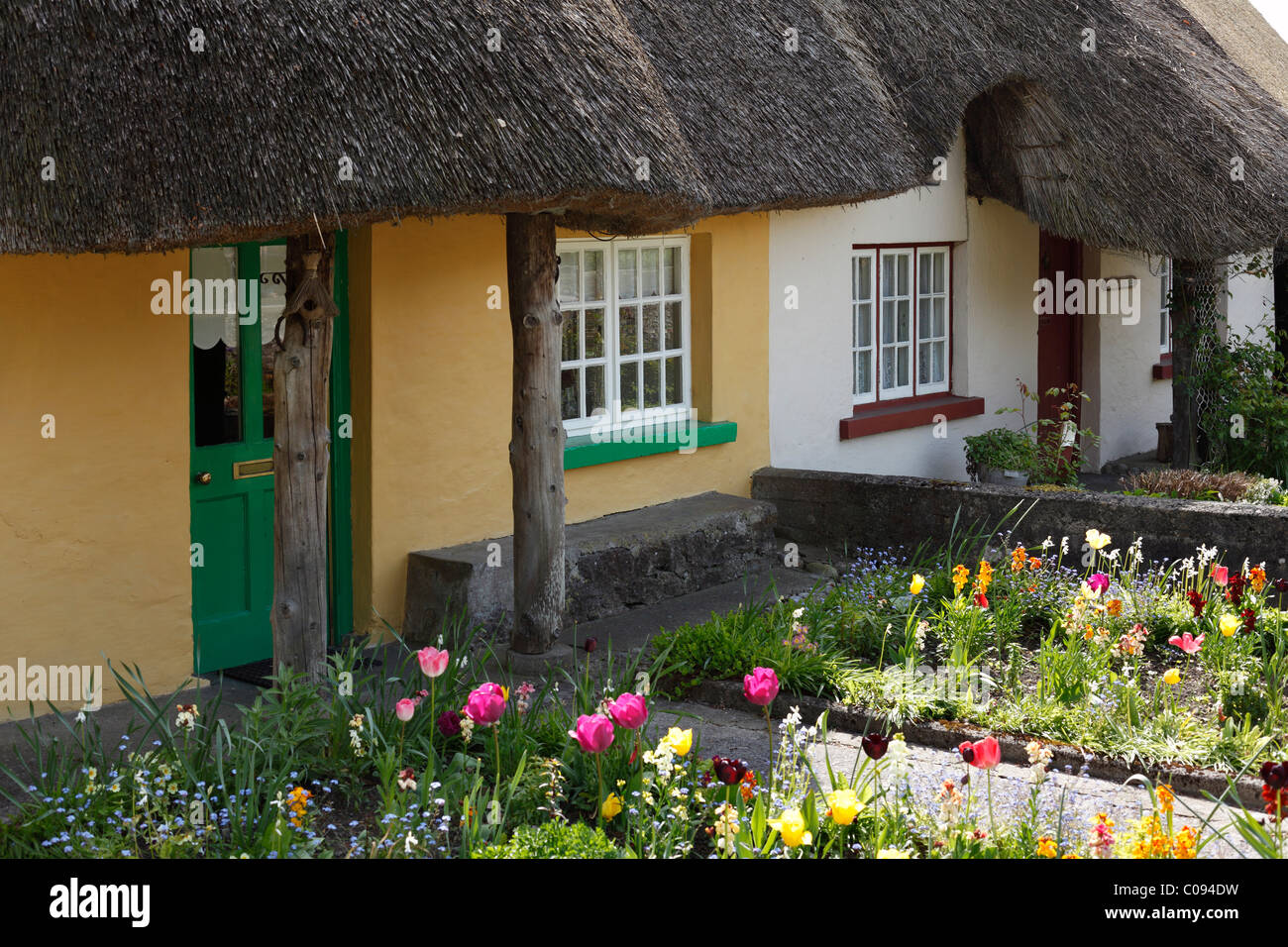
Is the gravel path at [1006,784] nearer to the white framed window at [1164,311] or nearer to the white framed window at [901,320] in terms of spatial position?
the white framed window at [901,320]

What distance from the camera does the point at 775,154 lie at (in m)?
8.21

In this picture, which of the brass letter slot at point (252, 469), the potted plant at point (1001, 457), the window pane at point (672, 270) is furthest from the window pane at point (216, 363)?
the potted plant at point (1001, 457)

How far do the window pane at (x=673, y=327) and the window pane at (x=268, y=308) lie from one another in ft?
9.05

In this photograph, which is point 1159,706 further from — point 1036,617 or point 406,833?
point 406,833

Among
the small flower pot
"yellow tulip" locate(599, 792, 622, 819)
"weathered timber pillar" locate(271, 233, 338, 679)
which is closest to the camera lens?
"yellow tulip" locate(599, 792, 622, 819)

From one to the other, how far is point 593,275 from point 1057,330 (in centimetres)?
554

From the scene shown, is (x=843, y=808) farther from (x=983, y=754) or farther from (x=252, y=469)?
(x=252, y=469)

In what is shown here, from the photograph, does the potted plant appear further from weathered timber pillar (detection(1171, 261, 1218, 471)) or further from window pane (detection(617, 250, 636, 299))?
window pane (detection(617, 250, 636, 299))

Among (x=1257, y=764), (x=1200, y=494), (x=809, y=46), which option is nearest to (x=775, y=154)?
(x=809, y=46)

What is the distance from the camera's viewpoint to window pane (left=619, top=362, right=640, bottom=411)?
29.2ft

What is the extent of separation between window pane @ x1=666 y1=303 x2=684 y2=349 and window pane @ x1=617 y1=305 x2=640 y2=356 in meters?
0.32

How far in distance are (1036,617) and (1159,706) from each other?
1421 mm

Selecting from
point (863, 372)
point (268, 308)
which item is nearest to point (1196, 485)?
point (863, 372)

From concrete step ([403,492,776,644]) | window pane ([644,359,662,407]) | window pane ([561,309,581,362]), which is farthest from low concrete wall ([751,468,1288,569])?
window pane ([561,309,581,362])
